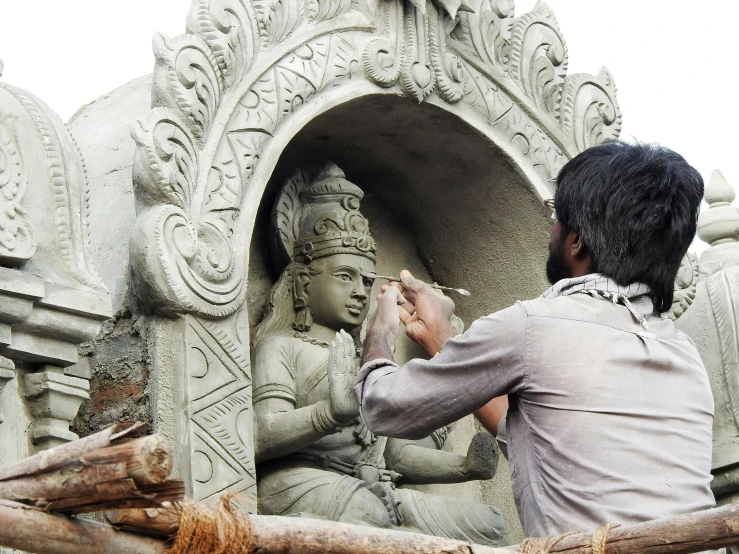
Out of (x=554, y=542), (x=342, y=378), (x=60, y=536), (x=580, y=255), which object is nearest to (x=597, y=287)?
(x=580, y=255)

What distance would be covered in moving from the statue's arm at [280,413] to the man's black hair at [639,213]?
1.56 meters

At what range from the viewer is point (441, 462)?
7.37m

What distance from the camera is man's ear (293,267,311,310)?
24.4ft

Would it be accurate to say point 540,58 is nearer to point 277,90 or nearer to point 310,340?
point 277,90

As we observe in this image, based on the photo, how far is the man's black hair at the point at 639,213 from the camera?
548cm

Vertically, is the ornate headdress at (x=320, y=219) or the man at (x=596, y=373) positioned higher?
the ornate headdress at (x=320, y=219)

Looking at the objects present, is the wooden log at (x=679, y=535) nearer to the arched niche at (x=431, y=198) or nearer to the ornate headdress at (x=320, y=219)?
the ornate headdress at (x=320, y=219)

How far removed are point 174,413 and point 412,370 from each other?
1.20 meters

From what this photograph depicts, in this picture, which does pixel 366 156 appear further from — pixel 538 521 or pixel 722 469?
pixel 538 521

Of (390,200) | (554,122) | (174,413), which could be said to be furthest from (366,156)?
(174,413)

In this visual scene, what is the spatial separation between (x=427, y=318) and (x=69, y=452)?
239cm

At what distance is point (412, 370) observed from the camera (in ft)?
17.9

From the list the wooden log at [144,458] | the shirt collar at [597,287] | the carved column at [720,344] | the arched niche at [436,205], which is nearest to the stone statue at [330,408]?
the arched niche at [436,205]

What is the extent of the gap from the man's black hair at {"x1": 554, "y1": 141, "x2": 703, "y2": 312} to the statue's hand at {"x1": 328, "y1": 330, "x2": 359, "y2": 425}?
1420mm
